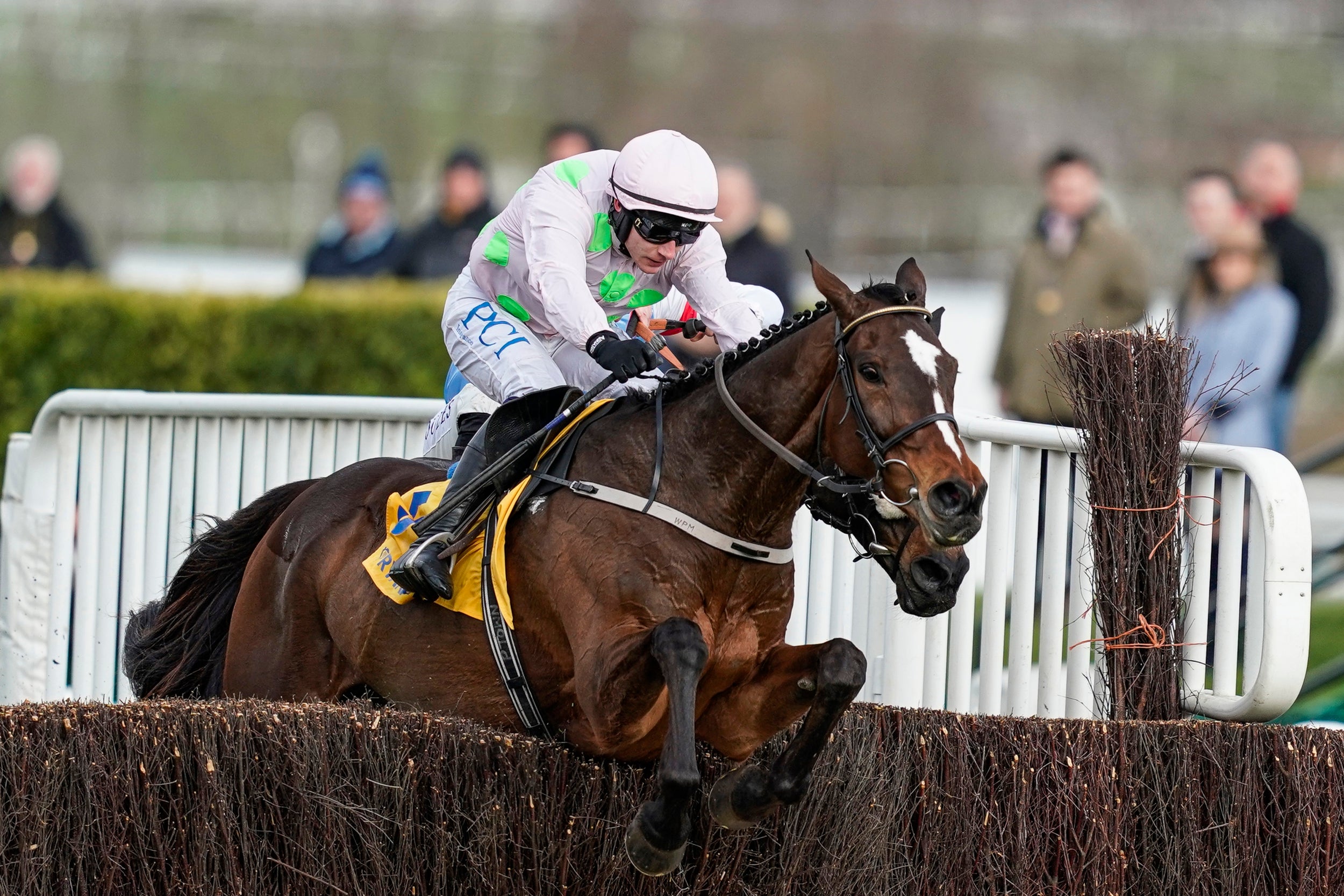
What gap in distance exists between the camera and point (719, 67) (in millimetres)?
29734

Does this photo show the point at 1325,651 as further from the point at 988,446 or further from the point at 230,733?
the point at 230,733

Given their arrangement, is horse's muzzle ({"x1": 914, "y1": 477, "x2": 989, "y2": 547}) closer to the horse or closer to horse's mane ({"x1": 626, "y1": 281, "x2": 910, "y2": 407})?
the horse

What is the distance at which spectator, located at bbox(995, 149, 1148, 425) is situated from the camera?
885cm

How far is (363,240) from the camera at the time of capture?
38.5ft

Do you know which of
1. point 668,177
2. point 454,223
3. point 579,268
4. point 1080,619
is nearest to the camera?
point 668,177

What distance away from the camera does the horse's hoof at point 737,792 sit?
14.0ft

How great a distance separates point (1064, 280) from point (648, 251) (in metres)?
4.33

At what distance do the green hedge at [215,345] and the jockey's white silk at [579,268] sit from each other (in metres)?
4.99

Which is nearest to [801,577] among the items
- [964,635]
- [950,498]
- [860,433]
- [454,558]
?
[964,635]

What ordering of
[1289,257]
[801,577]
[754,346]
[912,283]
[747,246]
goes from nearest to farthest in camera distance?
1. [912,283]
2. [754,346]
3. [801,577]
4. [1289,257]
5. [747,246]

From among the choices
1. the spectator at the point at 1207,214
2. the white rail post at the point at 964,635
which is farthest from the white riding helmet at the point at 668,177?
the spectator at the point at 1207,214

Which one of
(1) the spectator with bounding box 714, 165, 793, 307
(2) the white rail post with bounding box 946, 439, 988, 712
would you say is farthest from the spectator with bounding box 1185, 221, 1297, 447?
(2) the white rail post with bounding box 946, 439, 988, 712

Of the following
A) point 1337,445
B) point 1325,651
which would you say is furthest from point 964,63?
point 1337,445

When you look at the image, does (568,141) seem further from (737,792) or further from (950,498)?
(950,498)
